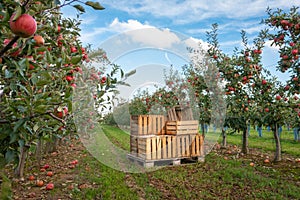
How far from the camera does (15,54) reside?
118 cm

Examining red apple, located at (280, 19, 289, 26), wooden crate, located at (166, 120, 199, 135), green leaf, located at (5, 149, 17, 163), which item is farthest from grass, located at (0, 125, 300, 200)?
red apple, located at (280, 19, 289, 26)

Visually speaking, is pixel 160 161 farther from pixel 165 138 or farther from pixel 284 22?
pixel 284 22

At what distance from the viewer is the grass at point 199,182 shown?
143 inches

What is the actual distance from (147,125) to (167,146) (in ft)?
2.78

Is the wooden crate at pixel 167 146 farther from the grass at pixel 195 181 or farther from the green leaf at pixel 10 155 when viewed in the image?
the green leaf at pixel 10 155

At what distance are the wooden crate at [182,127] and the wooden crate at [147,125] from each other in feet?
1.02

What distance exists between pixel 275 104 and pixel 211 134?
1.71 m

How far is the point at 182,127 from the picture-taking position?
5953mm

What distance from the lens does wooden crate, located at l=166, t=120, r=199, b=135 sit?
5918mm

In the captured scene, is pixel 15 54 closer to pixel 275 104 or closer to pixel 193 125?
pixel 193 125

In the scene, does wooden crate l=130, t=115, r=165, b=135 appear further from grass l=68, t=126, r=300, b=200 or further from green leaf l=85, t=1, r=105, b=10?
green leaf l=85, t=1, r=105, b=10

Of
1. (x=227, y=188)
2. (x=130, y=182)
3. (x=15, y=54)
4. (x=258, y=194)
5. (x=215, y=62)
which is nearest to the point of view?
(x=15, y=54)

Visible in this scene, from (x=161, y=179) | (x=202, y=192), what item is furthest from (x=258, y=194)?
(x=161, y=179)

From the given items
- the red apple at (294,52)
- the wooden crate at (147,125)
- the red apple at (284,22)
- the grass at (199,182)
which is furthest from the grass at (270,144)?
the red apple at (284,22)
